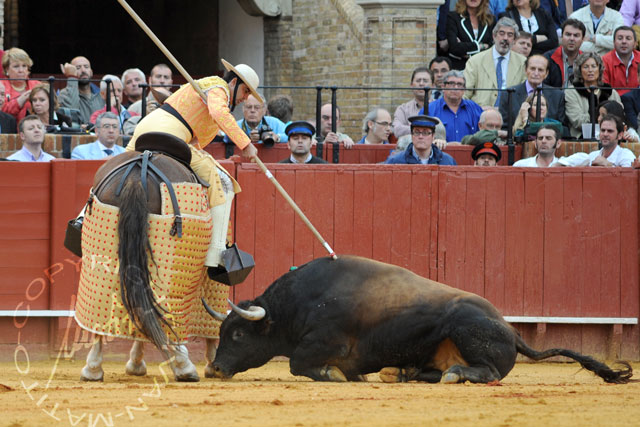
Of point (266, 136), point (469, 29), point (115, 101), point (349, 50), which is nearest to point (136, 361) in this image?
point (266, 136)

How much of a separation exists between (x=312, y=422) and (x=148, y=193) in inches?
83.5

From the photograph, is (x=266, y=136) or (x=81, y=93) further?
(x=81, y=93)

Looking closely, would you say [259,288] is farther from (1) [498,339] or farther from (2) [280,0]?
(2) [280,0]

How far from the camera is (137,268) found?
678 cm

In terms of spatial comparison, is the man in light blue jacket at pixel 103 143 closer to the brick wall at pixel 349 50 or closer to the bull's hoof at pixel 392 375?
the bull's hoof at pixel 392 375

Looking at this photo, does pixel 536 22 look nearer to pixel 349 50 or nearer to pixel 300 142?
pixel 349 50

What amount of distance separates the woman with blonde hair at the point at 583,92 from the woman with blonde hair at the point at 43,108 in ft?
15.0

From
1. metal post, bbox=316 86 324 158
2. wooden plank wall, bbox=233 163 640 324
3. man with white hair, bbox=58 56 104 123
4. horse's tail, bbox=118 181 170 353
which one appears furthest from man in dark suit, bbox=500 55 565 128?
horse's tail, bbox=118 181 170 353

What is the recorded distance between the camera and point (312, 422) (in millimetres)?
5273

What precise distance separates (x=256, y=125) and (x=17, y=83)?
89.7 inches

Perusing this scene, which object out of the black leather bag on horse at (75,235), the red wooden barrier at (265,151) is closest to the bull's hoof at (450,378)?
the black leather bag on horse at (75,235)

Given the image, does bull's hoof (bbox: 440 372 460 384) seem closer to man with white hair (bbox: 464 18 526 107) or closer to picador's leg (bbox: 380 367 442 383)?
picador's leg (bbox: 380 367 442 383)

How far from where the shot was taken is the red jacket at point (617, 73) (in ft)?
39.1

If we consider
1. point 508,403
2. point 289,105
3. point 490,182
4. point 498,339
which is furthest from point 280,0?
point 508,403
